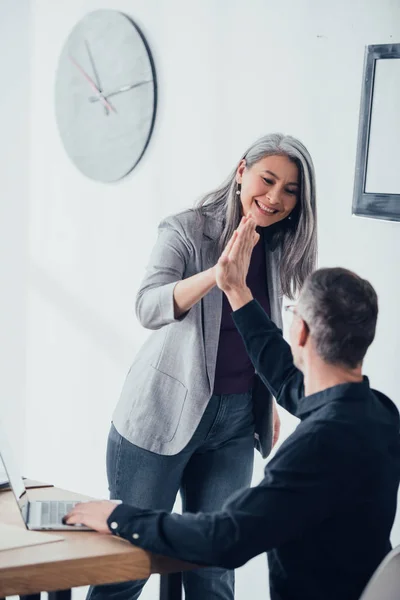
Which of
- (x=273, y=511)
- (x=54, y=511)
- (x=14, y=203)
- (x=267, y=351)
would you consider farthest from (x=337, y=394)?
(x=14, y=203)

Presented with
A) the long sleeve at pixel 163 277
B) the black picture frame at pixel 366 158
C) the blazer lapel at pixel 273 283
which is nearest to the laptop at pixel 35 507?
the long sleeve at pixel 163 277

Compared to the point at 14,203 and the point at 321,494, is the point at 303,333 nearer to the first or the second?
the point at 321,494

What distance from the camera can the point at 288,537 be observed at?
1.29 metres

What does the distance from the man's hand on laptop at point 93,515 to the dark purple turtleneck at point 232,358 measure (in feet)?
1.78

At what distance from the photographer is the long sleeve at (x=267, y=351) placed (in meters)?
1.77

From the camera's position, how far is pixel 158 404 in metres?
1.98

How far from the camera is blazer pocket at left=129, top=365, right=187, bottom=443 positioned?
1.93 meters

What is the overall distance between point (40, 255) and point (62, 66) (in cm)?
78

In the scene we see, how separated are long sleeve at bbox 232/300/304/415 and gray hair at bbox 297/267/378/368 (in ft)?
1.28

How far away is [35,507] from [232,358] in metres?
0.62

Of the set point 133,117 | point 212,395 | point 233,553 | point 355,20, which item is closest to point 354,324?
point 233,553

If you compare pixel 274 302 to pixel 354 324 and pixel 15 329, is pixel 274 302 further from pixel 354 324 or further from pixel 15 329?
pixel 15 329

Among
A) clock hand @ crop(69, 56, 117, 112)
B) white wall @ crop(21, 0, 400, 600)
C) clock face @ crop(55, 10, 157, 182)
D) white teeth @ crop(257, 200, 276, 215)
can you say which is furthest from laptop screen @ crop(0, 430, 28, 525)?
clock hand @ crop(69, 56, 117, 112)

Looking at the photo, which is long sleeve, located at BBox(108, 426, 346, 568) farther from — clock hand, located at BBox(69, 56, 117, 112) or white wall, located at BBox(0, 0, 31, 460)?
white wall, located at BBox(0, 0, 31, 460)
